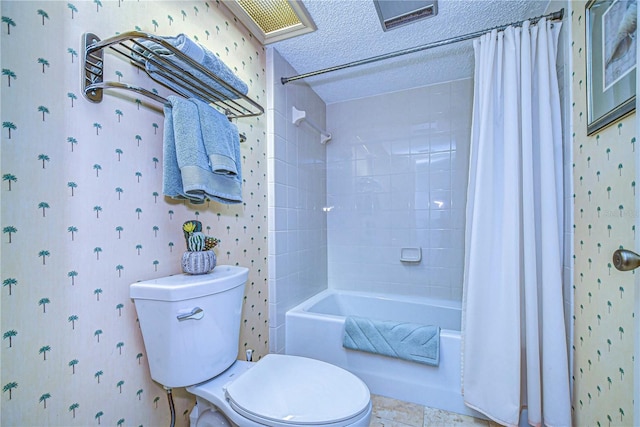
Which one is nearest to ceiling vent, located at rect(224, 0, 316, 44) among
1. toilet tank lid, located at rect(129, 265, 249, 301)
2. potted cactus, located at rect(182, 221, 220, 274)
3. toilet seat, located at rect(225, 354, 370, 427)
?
potted cactus, located at rect(182, 221, 220, 274)

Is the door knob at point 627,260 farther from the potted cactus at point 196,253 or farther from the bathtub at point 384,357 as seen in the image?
the potted cactus at point 196,253

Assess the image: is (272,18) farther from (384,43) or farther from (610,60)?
(610,60)

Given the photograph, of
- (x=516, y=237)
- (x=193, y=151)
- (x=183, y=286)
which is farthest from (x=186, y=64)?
(x=516, y=237)

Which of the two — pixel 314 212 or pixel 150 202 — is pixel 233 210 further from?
pixel 314 212

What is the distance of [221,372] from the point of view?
1.08m

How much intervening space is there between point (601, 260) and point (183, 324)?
1.43 meters

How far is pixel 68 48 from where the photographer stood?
2.64 feet

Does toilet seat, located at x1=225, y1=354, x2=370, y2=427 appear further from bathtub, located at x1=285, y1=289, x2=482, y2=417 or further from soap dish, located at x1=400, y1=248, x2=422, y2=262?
soap dish, located at x1=400, y1=248, x2=422, y2=262

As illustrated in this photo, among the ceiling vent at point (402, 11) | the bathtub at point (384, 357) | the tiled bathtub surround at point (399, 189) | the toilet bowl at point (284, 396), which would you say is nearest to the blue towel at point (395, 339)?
the bathtub at point (384, 357)

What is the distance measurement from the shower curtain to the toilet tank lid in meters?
1.18

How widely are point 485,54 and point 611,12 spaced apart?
0.63m

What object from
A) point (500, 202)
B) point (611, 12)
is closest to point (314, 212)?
point (500, 202)

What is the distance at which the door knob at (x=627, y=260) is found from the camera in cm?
59

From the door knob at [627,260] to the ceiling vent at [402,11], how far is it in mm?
1339
